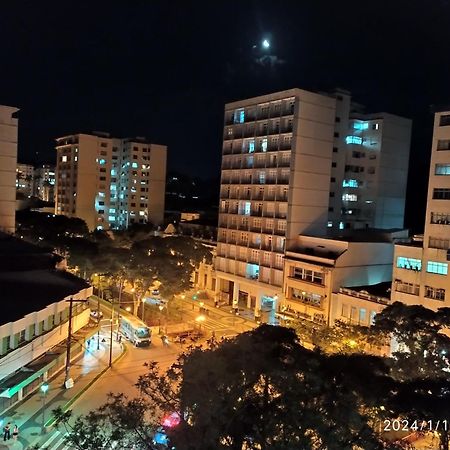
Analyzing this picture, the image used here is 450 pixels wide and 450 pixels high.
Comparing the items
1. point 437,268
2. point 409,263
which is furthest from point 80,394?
point 437,268

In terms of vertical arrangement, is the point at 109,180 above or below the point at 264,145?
below

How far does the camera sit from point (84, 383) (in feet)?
115

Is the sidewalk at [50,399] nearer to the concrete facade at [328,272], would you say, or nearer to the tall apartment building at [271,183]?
the concrete facade at [328,272]

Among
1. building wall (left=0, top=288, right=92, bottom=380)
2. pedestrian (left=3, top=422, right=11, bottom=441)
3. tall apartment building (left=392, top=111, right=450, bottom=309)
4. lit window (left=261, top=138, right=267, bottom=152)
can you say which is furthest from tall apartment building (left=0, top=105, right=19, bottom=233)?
tall apartment building (left=392, top=111, right=450, bottom=309)

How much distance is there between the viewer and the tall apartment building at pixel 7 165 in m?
69.9

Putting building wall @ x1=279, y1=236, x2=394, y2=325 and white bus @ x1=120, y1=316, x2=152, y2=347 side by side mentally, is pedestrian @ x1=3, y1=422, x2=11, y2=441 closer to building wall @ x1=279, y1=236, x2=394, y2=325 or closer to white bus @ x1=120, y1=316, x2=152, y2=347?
white bus @ x1=120, y1=316, x2=152, y2=347

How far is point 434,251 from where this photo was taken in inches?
1630

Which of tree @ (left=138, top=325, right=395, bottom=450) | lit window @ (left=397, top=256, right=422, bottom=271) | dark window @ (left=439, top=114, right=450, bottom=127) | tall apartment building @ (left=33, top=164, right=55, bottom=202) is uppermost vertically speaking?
dark window @ (left=439, top=114, right=450, bottom=127)

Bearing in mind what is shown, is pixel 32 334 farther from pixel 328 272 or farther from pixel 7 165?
pixel 7 165

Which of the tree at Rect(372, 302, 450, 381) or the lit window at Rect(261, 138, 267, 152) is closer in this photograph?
the tree at Rect(372, 302, 450, 381)

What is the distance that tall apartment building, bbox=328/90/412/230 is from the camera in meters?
68.2

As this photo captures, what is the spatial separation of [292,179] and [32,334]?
36.4 meters
